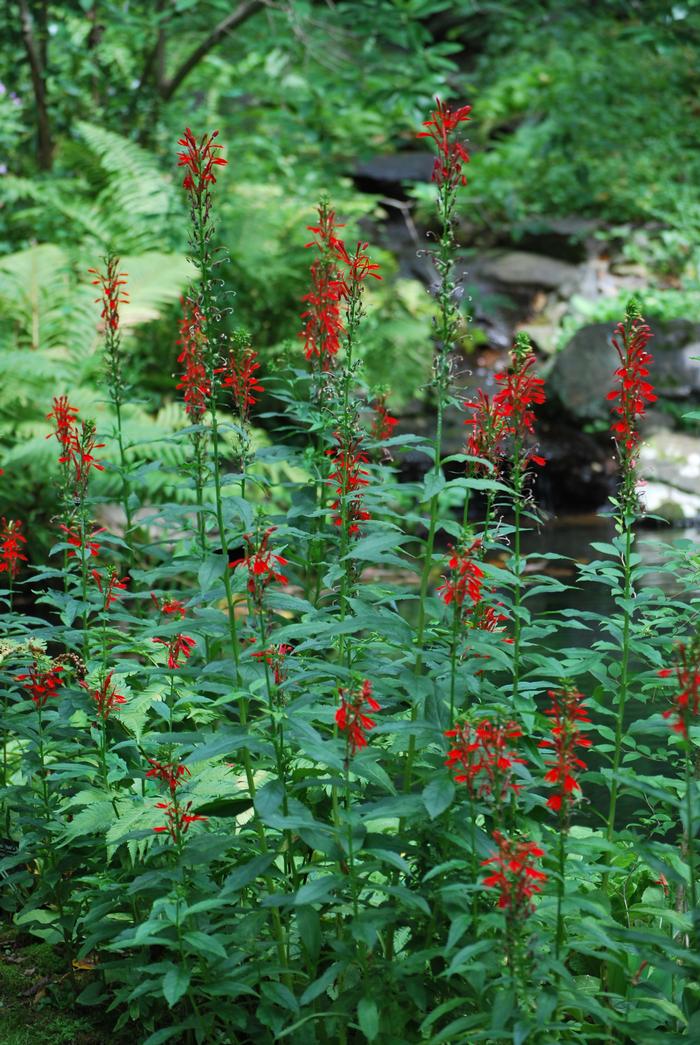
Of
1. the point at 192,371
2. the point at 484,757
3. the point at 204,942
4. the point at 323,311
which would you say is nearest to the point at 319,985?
the point at 204,942

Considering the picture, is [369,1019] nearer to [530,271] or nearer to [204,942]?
[204,942]

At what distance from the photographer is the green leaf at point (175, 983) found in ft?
6.51

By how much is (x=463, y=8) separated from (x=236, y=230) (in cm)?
257

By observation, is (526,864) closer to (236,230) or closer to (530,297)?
(236,230)

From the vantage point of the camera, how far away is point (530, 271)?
1252 cm

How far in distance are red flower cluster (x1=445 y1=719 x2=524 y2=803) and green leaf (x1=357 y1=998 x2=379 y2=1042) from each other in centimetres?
41

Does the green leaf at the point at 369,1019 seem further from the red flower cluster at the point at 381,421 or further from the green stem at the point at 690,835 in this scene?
the red flower cluster at the point at 381,421

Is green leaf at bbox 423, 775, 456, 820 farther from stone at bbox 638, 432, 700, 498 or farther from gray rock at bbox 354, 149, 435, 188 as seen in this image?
gray rock at bbox 354, 149, 435, 188

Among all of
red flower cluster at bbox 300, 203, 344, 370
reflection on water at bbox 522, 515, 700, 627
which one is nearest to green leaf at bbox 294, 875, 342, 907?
red flower cluster at bbox 300, 203, 344, 370

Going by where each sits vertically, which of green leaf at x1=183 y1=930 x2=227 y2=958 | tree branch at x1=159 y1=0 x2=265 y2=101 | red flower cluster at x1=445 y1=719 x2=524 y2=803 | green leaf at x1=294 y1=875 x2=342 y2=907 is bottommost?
green leaf at x1=183 y1=930 x2=227 y2=958

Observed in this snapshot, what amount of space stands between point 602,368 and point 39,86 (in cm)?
539

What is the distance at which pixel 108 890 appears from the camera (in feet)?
7.93

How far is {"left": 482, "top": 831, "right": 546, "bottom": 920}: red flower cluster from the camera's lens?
179cm

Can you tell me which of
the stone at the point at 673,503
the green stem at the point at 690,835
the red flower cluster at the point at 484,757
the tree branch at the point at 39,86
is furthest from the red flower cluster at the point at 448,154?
the stone at the point at 673,503
